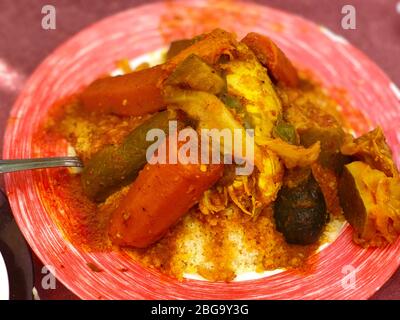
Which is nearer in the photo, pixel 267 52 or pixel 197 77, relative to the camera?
pixel 197 77

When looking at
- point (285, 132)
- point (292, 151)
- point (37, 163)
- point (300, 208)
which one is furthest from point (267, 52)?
point (37, 163)

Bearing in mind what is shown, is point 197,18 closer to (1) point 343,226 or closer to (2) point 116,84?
(2) point 116,84

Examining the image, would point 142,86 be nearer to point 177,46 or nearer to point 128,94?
point 128,94

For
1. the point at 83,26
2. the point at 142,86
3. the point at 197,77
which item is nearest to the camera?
the point at 197,77

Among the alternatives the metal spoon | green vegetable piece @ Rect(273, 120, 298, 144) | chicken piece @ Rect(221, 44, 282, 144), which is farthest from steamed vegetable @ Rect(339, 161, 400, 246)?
the metal spoon
